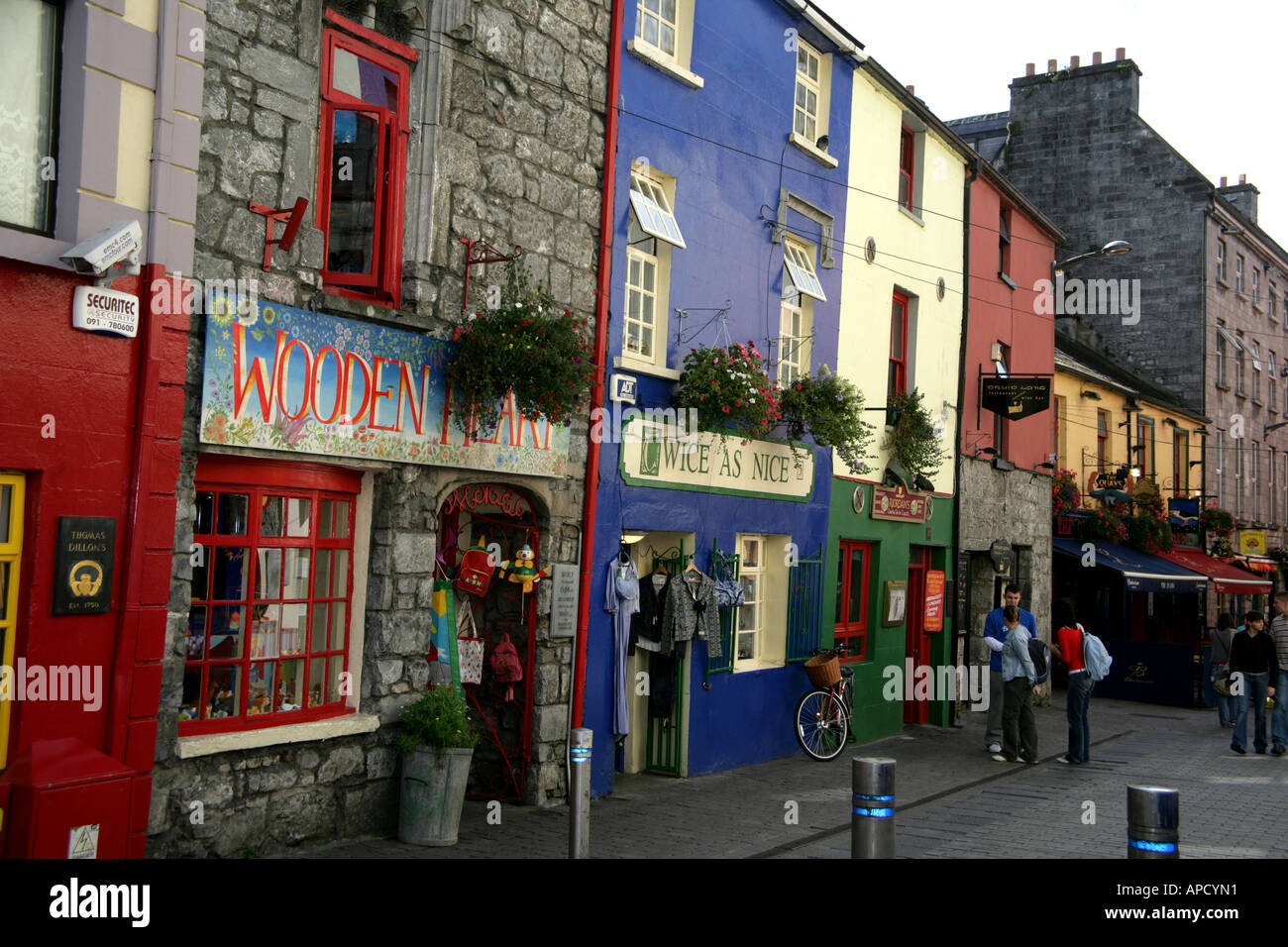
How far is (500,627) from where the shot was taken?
1065 centimetres

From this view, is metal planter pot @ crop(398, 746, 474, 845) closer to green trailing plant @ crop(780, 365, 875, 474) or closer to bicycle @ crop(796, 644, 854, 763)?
bicycle @ crop(796, 644, 854, 763)

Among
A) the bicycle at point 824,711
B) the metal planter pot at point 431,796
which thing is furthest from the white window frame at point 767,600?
the metal planter pot at point 431,796

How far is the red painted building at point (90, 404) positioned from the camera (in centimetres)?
651

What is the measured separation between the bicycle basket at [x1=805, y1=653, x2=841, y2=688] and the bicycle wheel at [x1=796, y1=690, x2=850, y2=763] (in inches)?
7.6

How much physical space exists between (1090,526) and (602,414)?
16.1 m

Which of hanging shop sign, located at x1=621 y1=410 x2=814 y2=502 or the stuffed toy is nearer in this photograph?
the stuffed toy

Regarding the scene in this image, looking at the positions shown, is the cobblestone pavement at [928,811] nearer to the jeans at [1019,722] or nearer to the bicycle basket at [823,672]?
the jeans at [1019,722]

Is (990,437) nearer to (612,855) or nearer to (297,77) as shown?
(612,855)

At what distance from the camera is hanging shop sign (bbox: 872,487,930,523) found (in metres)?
16.2

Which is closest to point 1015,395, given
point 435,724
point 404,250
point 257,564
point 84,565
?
point 404,250

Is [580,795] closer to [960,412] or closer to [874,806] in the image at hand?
[874,806]

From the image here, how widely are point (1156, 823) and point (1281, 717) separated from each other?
1162 cm

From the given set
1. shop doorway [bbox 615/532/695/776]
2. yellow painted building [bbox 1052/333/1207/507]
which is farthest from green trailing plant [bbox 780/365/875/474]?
yellow painted building [bbox 1052/333/1207/507]

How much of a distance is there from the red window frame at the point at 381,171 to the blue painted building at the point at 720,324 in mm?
2677
